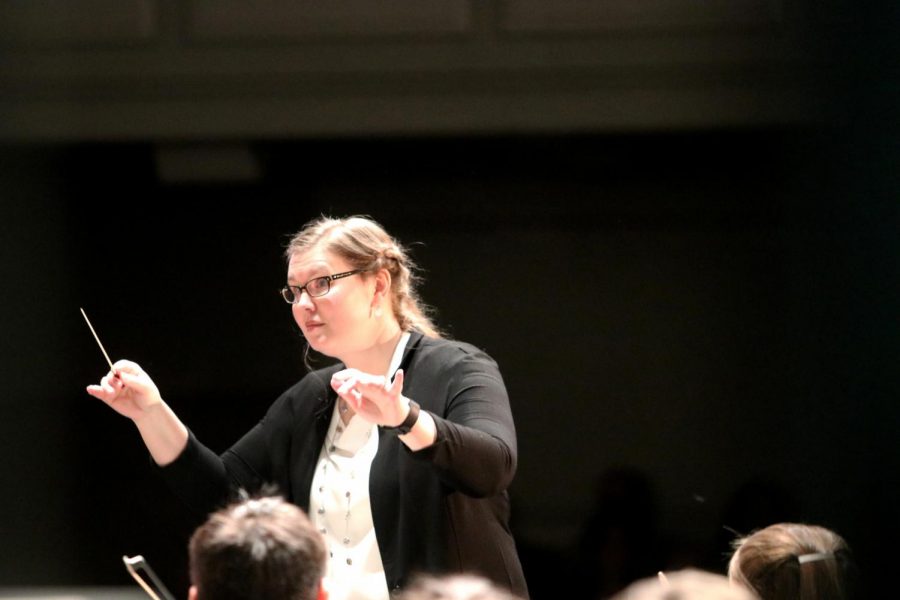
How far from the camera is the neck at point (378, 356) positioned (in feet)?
7.59

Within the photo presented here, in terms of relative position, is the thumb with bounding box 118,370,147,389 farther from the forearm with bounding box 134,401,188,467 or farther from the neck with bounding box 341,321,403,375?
the neck with bounding box 341,321,403,375

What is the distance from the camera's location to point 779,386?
2.90 m

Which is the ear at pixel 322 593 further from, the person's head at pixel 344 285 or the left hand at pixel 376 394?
the person's head at pixel 344 285

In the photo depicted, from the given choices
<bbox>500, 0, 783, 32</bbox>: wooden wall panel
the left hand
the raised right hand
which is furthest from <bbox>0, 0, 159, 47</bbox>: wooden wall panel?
the left hand

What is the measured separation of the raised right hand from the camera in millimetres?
2217

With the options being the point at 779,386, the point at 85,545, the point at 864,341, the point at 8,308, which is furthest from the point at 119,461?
the point at 864,341

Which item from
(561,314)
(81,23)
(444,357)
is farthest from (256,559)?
(81,23)

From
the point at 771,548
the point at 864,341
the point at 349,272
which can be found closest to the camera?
the point at 771,548

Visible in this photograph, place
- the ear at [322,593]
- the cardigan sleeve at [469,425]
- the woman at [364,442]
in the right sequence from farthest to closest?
the woman at [364,442], the cardigan sleeve at [469,425], the ear at [322,593]

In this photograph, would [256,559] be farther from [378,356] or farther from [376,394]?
[378,356]

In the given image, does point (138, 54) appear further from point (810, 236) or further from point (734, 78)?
point (810, 236)

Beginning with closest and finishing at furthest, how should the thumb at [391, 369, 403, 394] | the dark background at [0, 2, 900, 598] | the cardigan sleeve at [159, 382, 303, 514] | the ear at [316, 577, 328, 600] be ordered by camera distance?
1. the ear at [316, 577, 328, 600]
2. the thumb at [391, 369, 403, 394]
3. the cardigan sleeve at [159, 382, 303, 514]
4. the dark background at [0, 2, 900, 598]

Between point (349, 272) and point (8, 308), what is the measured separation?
1.18m

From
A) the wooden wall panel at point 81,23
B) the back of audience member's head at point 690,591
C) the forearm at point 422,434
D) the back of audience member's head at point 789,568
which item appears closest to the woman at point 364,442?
the forearm at point 422,434
